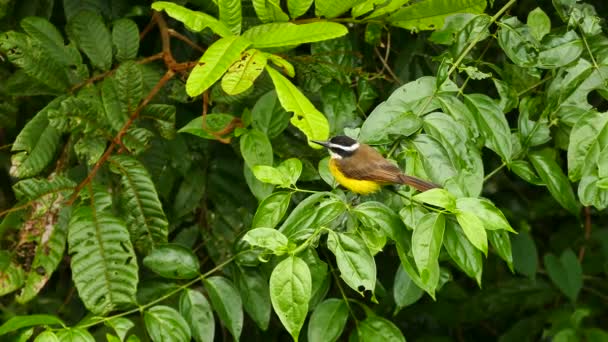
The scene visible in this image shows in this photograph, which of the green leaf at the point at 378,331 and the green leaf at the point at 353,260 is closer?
the green leaf at the point at 353,260

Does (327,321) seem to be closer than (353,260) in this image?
No

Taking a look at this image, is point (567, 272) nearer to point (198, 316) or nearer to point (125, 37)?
point (198, 316)

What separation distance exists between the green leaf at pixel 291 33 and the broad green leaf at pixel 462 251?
21.2 inches

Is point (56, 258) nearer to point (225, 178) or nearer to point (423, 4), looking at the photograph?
point (225, 178)

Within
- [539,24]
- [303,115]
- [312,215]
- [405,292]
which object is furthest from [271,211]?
[539,24]

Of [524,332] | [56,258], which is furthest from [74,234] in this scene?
[524,332]

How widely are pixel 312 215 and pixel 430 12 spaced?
2.68 feet

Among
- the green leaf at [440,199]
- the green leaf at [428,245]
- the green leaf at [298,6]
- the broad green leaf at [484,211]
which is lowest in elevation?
the green leaf at [428,245]

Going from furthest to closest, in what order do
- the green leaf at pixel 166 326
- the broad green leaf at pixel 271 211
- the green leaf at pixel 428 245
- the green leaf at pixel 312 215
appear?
the green leaf at pixel 166 326, the broad green leaf at pixel 271 211, the green leaf at pixel 312 215, the green leaf at pixel 428 245

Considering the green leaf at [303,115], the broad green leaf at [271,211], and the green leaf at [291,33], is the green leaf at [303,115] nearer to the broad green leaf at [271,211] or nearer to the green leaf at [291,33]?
the green leaf at [291,33]

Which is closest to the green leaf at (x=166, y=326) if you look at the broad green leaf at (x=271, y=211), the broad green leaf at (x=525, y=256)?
the broad green leaf at (x=271, y=211)

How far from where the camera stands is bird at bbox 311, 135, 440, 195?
8.20 ft

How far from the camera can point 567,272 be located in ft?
11.7

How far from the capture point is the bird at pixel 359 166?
250 cm
